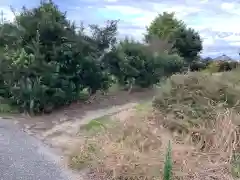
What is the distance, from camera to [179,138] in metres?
7.86

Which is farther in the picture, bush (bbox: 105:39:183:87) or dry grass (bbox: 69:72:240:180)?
bush (bbox: 105:39:183:87)

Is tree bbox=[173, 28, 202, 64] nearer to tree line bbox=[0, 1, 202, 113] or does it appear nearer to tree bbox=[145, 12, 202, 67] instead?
tree bbox=[145, 12, 202, 67]

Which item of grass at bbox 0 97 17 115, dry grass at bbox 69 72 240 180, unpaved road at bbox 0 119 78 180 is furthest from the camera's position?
grass at bbox 0 97 17 115

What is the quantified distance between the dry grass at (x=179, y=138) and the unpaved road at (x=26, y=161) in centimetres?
42

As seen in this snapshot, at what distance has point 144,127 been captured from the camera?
26.1 ft

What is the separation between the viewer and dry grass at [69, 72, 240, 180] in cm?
682

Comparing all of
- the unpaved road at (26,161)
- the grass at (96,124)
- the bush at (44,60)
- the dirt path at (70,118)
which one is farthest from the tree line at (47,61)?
the unpaved road at (26,161)

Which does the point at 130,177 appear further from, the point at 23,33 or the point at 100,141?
the point at 23,33

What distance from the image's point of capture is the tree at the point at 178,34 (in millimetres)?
21281

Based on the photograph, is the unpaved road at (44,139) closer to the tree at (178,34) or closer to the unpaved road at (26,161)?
the unpaved road at (26,161)

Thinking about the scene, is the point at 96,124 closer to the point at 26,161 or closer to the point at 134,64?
the point at 26,161

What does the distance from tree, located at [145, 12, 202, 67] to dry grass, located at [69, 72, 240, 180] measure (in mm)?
12105

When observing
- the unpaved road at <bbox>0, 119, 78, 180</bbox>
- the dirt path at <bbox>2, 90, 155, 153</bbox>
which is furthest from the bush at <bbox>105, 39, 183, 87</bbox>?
the unpaved road at <bbox>0, 119, 78, 180</bbox>

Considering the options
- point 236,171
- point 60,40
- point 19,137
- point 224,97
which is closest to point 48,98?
point 60,40
